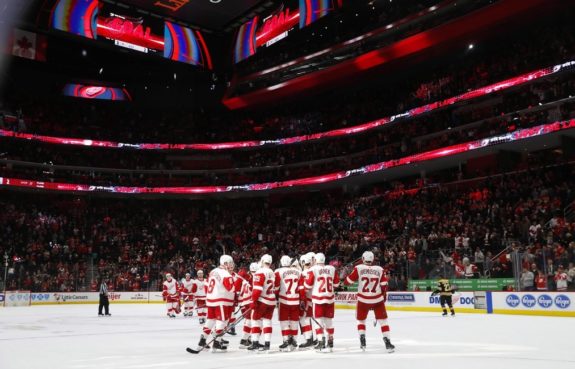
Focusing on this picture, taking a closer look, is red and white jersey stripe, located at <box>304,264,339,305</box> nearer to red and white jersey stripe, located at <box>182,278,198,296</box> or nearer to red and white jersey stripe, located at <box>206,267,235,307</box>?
red and white jersey stripe, located at <box>206,267,235,307</box>

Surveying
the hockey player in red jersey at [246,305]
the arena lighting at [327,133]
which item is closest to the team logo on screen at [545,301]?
the hockey player in red jersey at [246,305]

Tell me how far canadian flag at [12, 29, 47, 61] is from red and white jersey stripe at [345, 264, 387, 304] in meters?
35.8

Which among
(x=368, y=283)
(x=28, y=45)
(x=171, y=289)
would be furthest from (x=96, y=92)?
(x=368, y=283)

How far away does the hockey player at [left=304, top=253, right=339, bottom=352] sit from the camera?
1038 centimetres

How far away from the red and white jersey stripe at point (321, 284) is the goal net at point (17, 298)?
895 inches

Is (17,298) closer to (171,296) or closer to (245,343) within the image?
(171,296)

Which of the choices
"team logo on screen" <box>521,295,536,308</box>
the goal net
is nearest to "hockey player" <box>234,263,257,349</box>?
"team logo on screen" <box>521,295,536,308</box>

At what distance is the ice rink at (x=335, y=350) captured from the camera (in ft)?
27.6

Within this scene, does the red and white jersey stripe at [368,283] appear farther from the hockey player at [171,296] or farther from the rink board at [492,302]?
the hockey player at [171,296]

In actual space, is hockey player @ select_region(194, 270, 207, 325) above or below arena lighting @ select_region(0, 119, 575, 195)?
below

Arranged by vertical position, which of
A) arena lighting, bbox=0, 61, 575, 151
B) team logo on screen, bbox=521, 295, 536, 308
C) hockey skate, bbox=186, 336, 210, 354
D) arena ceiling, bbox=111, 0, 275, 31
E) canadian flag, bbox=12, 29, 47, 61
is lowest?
hockey skate, bbox=186, 336, 210, 354

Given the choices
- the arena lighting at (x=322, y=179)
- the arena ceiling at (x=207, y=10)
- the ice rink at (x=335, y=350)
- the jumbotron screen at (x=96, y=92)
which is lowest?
the ice rink at (x=335, y=350)

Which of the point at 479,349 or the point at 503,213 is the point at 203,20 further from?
the point at 479,349

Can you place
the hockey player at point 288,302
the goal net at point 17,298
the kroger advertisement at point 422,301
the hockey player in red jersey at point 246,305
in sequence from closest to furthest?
the hockey player at point 288,302 < the hockey player in red jersey at point 246,305 < the kroger advertisement at point 422,301 < the goal net at point 17,298
